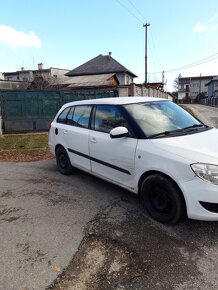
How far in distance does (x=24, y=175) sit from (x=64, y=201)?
6.43 ft

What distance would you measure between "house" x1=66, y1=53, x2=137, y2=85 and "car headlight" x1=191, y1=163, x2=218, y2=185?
36.7 m

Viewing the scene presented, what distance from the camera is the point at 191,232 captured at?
3480mm

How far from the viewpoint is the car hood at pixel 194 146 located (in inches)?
130

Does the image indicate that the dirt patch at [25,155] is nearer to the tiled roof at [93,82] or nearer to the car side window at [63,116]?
the car side window at [63,116]

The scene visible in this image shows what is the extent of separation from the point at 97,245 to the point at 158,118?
6.84 feet

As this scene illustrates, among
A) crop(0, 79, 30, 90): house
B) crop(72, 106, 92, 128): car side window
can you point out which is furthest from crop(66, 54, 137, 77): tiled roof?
crop(72, 106, 92, 128): car side window

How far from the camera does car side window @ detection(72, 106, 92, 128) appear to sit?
5.11 metres

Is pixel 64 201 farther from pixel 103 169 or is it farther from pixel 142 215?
pixel 142 215

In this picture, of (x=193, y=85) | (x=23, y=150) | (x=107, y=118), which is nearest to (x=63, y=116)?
(x=107, y=118)

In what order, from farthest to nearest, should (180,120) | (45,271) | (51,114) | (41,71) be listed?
(41,71)
(51,114)
(180,120)
(45,271)

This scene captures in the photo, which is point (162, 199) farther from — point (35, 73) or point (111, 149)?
point (35, 73)

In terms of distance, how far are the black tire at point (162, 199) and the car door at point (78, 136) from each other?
1477 mm

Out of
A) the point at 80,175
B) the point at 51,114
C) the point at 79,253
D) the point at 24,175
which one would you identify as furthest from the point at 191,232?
the point at 51,114

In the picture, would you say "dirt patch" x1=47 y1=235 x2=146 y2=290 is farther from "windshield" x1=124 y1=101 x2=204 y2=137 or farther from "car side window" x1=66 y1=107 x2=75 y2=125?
"car side window" x1=66 y1=107 x2=75 y2=125
